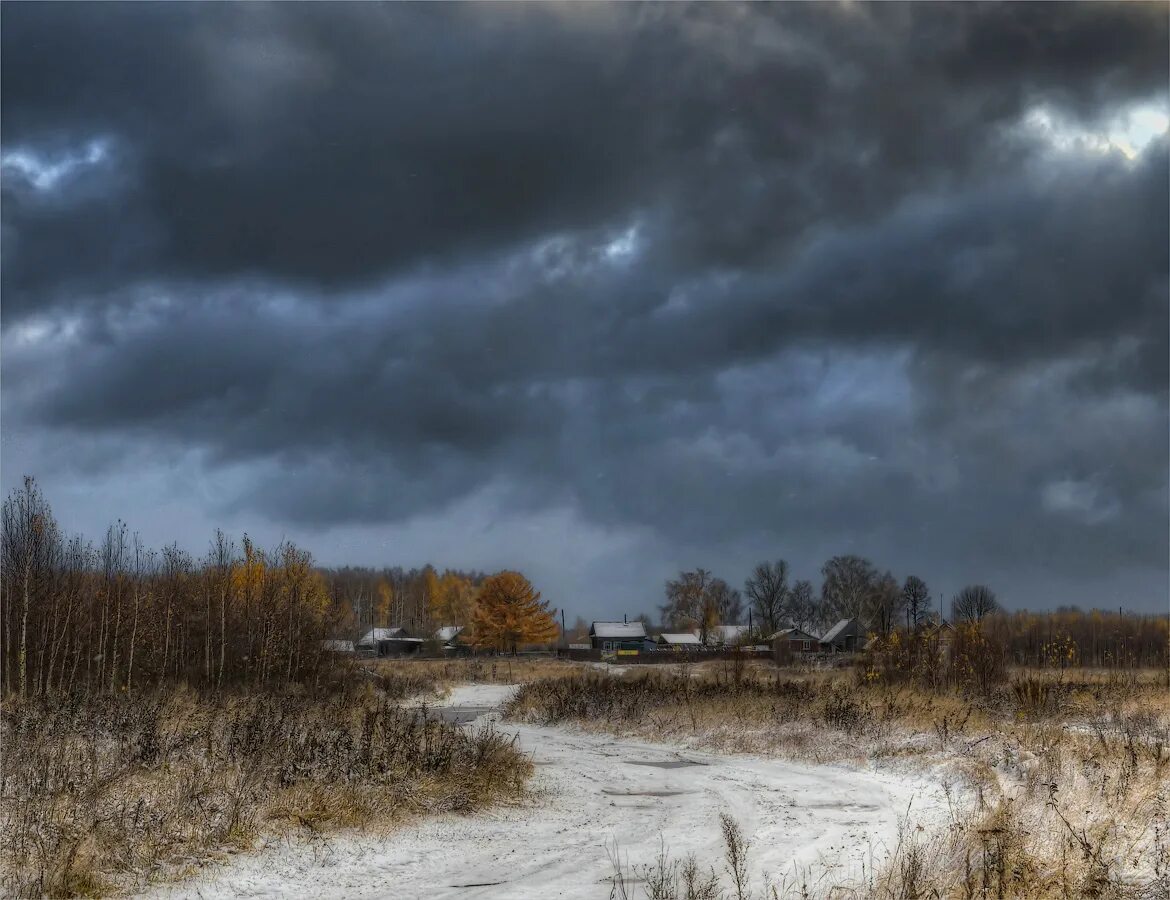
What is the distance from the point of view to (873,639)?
3256 centimetres

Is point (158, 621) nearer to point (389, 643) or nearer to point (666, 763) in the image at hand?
point (666, 763)

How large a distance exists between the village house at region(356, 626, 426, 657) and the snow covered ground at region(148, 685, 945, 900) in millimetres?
94431

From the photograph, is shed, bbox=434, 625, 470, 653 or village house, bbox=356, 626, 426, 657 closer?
shed, bbox=434, 625, 470, 653

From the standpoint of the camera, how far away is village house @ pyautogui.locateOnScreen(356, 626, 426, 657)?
110375 mm

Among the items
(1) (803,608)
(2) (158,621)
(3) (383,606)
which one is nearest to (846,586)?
(1) (803,608)

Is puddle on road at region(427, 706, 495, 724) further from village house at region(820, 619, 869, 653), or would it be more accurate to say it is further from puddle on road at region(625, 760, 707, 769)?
village house at region(820, 619, 869, 653)

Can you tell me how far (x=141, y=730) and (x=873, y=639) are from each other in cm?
2390

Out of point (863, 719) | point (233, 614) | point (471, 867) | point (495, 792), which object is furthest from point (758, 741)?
point (233, 614)

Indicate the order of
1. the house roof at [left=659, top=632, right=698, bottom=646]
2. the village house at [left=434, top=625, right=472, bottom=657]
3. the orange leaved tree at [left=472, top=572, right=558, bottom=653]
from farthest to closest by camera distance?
the house roof at [left=659, top=632, right=698, bottom=646] < the village house at [left=434, top=625, right=472, bottom=657] < the orange leaved tree at [left=472, top=572, right=558, bottom=653]

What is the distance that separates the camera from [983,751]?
17.4m

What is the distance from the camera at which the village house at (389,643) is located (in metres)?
110

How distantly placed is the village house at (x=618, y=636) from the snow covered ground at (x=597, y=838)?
300 feet

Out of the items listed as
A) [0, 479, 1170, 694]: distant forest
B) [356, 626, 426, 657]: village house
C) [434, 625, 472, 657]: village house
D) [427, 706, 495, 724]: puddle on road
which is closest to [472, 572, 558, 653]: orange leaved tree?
[434, 625, 472, 657]: village house

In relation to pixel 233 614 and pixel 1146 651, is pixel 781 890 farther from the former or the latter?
pixel 1146 651
